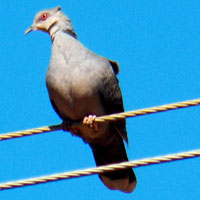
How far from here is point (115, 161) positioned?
10148 mm

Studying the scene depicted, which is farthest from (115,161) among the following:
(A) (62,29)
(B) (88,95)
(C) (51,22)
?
(C) (51,22)

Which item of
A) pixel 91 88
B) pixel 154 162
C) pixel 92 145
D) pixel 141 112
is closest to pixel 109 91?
pixel 91 88

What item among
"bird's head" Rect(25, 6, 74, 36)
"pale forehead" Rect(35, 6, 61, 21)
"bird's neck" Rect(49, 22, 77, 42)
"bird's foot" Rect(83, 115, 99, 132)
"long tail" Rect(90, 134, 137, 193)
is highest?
"pale forehead" Rect(35, 6, 61, 21)

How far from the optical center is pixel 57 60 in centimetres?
934

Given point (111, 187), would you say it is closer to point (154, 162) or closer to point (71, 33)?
point (71, 33)

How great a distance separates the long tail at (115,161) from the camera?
9.70 meters

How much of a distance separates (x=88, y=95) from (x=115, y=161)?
4.78 feet

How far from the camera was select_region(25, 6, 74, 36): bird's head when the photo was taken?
1012cm

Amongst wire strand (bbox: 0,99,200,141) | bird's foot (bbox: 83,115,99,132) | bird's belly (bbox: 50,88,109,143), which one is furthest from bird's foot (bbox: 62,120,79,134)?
wire strand (bbox: 0,99,200,141)

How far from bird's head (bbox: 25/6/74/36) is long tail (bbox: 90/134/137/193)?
1686mm

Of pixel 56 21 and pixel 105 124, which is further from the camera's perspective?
pixel 56 21

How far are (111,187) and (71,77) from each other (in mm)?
1708

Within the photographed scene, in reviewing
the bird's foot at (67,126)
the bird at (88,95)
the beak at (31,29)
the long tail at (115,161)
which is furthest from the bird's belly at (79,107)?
the beak at (31,29)

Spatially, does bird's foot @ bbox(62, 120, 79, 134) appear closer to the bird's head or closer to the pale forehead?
the bird's head
